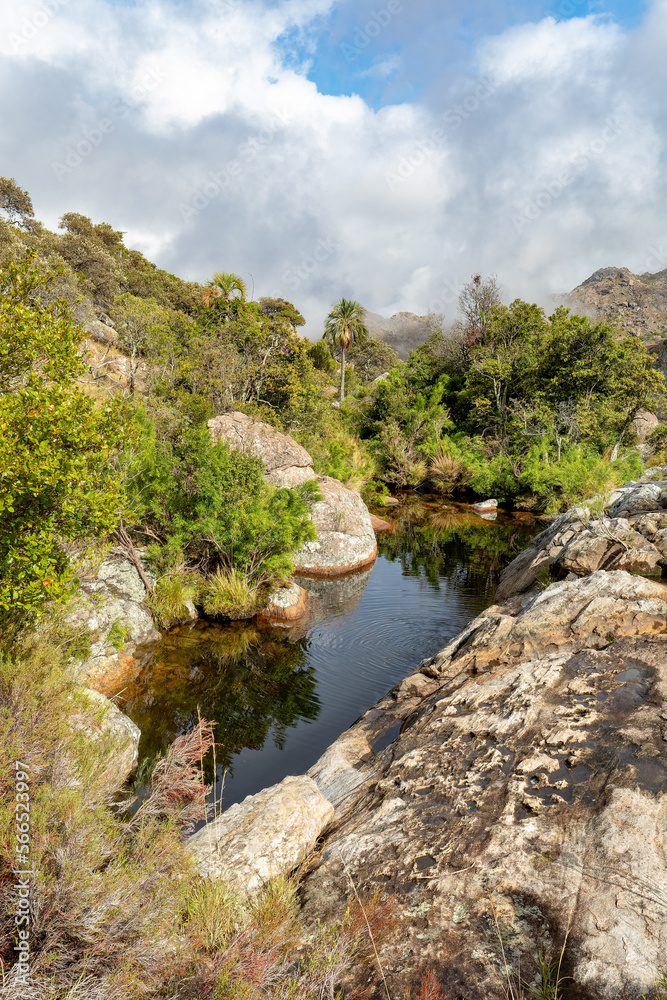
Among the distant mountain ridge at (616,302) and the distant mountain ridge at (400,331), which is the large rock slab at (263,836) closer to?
the distant mountain ridge at (616,302)

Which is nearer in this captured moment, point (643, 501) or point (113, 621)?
point (113, 621)

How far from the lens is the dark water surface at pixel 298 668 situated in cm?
759

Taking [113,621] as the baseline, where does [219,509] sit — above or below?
above

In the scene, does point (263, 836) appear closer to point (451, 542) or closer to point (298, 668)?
point (298, 668)

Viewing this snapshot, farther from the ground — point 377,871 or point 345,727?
point 377,871

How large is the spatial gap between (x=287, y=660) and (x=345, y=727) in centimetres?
245

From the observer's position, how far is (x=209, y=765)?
709 cm

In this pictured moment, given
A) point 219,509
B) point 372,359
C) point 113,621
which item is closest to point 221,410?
point 219,509

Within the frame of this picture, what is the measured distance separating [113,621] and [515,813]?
773 centimetres

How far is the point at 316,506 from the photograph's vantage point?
16.7m

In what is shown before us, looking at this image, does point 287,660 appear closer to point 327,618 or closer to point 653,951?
point 327,618

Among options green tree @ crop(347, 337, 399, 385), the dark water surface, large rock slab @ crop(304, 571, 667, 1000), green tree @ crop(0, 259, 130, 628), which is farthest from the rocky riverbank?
Answer: green tree @ crop(347, 337, 399, 385)

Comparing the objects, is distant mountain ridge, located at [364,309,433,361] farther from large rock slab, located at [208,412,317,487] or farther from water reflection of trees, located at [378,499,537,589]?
large rock slab, located at [208,412,317,487]

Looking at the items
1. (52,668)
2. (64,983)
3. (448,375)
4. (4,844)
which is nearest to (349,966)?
(64,983)
